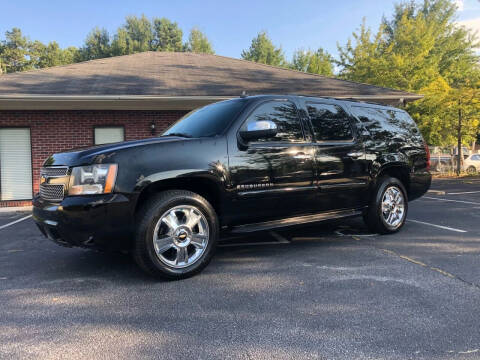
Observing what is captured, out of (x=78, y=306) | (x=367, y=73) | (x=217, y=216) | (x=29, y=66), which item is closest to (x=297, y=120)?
(x=217, y=216)

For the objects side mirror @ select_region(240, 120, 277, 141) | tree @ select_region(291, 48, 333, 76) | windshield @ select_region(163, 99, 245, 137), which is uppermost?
tree @ select_region(291, 48, 333, 76)

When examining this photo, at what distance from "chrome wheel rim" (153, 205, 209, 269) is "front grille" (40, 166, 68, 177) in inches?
40.1

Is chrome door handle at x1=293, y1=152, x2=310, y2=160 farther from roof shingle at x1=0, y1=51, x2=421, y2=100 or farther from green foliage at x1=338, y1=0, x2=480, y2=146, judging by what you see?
green foliage at x1=338, y1=0, x2=480, y2=146

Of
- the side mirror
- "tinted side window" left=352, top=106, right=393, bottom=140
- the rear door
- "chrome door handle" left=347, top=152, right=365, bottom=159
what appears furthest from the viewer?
"tinted side window" left=352, top=106, right=393, bottom=140

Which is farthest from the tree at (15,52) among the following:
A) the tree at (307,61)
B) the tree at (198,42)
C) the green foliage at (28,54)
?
the tree at (307,61)

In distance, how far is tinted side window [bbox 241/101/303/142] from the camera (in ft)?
13.2

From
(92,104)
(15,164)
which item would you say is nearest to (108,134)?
(92,104)

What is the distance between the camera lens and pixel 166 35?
52812 mm

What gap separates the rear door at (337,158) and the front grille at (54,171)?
278 centimetres

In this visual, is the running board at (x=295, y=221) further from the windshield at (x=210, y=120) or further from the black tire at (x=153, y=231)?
the windshield at (x=210, y=120)

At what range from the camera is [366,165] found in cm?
476

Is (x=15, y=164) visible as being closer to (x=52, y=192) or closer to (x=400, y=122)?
(x=52, y=192)

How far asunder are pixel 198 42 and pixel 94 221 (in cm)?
5404

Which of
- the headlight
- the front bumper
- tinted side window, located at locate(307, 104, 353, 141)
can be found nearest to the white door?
the front bumper
